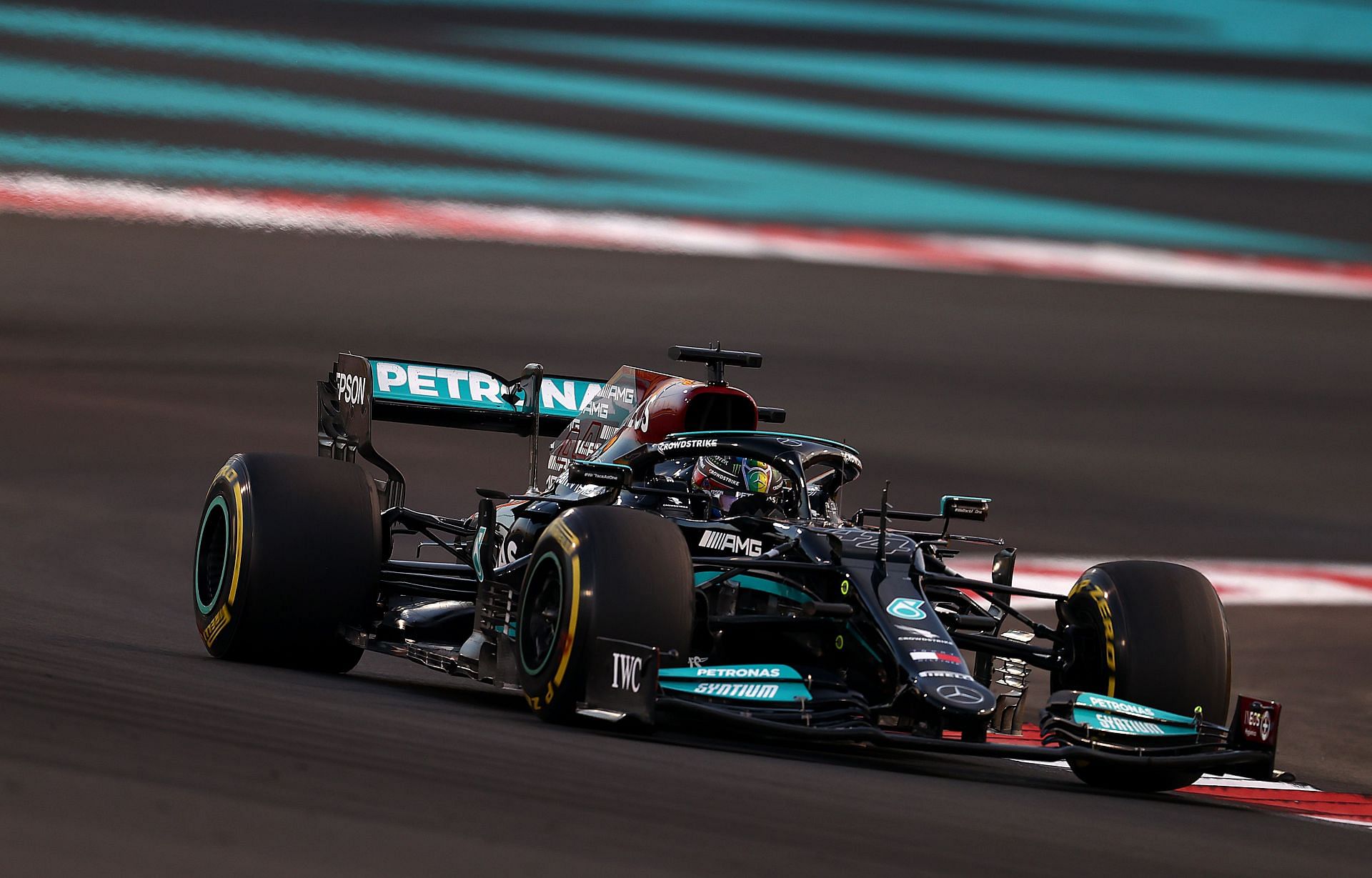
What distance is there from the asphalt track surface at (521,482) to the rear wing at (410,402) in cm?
133

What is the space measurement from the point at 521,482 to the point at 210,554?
25.0 feet

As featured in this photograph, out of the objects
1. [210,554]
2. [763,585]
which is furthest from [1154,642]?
[210,554]

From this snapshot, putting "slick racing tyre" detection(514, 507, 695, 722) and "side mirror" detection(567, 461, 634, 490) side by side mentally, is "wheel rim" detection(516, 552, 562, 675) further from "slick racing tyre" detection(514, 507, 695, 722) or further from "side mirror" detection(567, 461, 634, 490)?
"side mirror" detection(567, 461, 634, 490)

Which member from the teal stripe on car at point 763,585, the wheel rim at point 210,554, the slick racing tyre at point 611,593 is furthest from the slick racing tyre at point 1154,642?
the wheel rim at point 210,554

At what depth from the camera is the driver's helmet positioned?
8508 mm

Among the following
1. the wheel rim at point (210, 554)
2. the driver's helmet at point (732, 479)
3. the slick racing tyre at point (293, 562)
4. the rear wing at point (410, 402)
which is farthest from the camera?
the rear wing at point (410, 402)

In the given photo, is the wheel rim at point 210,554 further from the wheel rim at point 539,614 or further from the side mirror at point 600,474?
the wheel rim at point 539,614

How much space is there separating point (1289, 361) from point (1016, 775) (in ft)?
46.6

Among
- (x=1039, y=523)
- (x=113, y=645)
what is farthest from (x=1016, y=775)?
(x=1039, y=523)

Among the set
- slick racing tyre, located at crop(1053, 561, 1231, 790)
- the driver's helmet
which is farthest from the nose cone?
the driver's helmet

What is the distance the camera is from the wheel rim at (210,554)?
9508 mm

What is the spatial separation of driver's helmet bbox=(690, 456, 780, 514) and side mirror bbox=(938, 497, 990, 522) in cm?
78

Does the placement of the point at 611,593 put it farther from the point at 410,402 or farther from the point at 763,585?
the point at 410,402

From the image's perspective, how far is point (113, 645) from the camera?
28.8 feet
